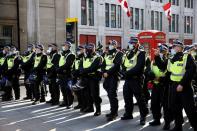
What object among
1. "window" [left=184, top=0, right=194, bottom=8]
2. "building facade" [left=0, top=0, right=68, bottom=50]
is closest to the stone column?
"building facade" [left=0, top=0, right=68, bottom=50]

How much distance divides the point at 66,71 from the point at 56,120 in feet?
6.74

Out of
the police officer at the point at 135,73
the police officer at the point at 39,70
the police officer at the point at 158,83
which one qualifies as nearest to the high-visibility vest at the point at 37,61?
the police officer at the point at 39,70

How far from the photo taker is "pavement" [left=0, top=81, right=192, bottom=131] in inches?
324

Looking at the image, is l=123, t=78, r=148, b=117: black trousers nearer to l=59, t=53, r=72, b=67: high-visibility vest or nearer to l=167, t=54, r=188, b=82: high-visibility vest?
l=167, t=54, r=188, b=82: high-visibility vest

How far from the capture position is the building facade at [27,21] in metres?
25.0

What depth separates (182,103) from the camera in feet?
23.7

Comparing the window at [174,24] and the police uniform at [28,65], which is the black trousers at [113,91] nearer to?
the police uniform at [28,65]

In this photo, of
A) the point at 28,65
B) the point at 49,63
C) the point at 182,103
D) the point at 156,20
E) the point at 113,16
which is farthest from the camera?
the point at 156,20

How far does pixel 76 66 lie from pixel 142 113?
2.88 meters

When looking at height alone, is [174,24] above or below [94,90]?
above

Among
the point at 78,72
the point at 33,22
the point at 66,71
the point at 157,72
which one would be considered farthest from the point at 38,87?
the point at 33,22

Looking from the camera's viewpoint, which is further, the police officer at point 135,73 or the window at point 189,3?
the window at point 189,3

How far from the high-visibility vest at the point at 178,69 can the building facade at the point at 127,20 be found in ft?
76.3

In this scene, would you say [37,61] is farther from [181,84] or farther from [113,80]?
[181,84]
